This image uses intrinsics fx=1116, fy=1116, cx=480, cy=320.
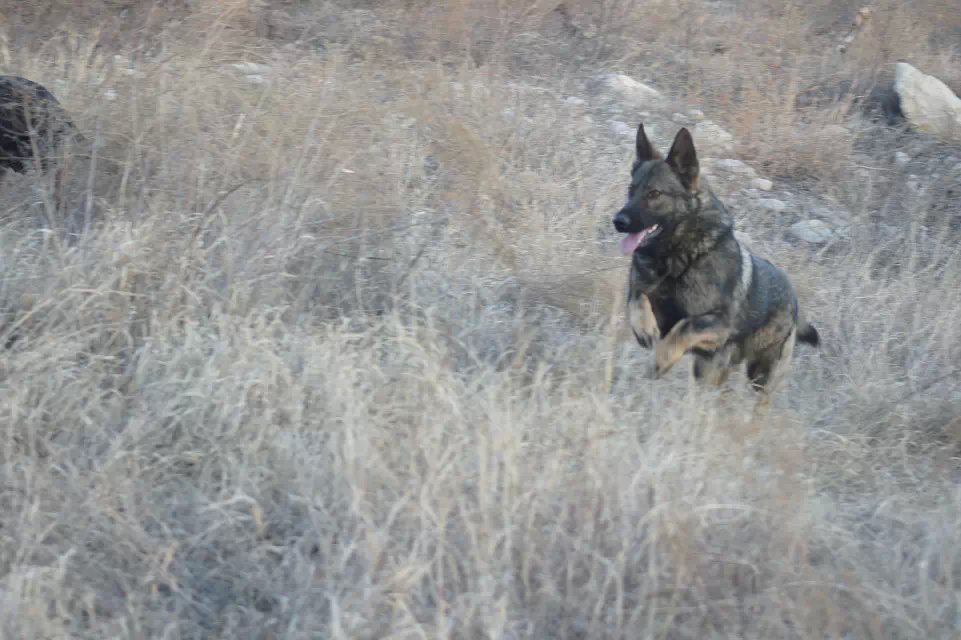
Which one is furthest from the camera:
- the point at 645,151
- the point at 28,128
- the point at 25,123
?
the point at 25,123

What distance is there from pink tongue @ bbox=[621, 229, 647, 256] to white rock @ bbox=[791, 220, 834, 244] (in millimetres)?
3403

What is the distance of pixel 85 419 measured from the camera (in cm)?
391

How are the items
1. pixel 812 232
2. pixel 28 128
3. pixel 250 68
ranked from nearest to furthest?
pixel 28 128
pixel 250 68
pixel 812 232

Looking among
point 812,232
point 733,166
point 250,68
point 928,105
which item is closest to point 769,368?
point 812,232

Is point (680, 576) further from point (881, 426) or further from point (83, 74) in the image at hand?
point (83, 74)

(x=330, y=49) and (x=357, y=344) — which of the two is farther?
(x=330, y=49)

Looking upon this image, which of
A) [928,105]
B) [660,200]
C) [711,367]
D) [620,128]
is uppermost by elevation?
[660,200]

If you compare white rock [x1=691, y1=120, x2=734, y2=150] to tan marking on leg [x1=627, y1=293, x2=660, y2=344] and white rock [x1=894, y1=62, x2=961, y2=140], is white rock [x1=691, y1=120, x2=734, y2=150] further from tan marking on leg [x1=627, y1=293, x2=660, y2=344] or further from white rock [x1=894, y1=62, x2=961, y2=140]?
tan marking on leg [x1=627, y1=293, x2=660, y2=344]

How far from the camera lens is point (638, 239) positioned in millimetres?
4738

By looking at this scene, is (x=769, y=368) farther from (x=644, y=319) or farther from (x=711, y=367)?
(x=644, y=319)

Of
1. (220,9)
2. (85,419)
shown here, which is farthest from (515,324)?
(220,9)

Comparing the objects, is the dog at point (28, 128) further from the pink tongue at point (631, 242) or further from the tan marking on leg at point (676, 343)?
the tan marking on leg at point (676, 343)

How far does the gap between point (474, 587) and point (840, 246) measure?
541cm

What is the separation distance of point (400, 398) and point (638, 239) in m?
1.28
